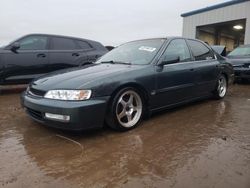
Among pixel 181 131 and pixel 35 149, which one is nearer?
pixel 35 149

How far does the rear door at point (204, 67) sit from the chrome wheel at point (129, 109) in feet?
5.13

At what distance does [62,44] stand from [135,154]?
210 inches

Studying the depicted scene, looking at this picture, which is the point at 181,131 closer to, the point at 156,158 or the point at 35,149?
the point at 156,158

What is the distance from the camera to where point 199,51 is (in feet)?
18.1

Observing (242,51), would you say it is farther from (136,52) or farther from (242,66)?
(136,52)

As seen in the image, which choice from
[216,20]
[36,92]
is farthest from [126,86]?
[216,20]

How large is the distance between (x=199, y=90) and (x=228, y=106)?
0.75m

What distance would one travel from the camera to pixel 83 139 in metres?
3.67

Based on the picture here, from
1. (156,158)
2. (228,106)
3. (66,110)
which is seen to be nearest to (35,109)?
(66,110)

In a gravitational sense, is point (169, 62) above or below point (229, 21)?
below

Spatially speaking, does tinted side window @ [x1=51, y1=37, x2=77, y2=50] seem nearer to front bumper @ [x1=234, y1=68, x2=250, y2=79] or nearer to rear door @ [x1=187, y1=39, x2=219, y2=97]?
rear door @ [x1=187, y1=39, x2=219, y2=97]

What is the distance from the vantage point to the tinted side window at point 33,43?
7.09 m

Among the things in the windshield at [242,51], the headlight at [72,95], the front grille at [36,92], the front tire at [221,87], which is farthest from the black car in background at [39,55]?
the windshield at [242,51]

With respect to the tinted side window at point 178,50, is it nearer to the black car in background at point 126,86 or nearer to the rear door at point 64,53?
the black car in background at point 126,86
